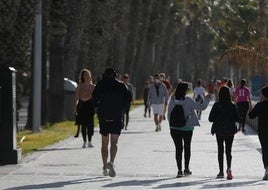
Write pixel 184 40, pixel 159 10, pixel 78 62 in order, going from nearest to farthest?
pixel 78 62 < pixel 159 10 < pixel 184 40

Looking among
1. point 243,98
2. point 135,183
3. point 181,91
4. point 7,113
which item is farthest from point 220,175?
point 243,98

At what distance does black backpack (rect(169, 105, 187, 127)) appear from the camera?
44.5ft

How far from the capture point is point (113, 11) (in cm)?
3762

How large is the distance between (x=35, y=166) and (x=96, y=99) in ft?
6.65

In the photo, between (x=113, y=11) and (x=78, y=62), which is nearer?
(x=78, y=62)

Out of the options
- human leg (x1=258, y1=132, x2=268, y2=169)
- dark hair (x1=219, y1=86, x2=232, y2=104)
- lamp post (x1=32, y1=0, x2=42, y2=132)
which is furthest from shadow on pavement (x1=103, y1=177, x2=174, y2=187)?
lamp post (x1=32, y1=0, x2=42, y2=132)

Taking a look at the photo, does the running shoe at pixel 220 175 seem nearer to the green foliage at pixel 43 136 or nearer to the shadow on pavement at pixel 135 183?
the shadow on pavement at pixel 135 183

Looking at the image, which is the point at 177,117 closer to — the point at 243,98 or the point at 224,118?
the point at 224,118

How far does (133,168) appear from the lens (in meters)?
14.5

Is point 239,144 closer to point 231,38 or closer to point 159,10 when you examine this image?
point 159,10

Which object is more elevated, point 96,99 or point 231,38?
point 231,38

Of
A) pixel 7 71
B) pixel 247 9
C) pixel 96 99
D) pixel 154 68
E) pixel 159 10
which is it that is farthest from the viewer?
pixel 154 68

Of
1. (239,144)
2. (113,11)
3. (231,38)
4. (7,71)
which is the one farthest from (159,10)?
(7,71)

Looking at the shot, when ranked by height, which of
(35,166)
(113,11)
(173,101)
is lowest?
(35,166)
